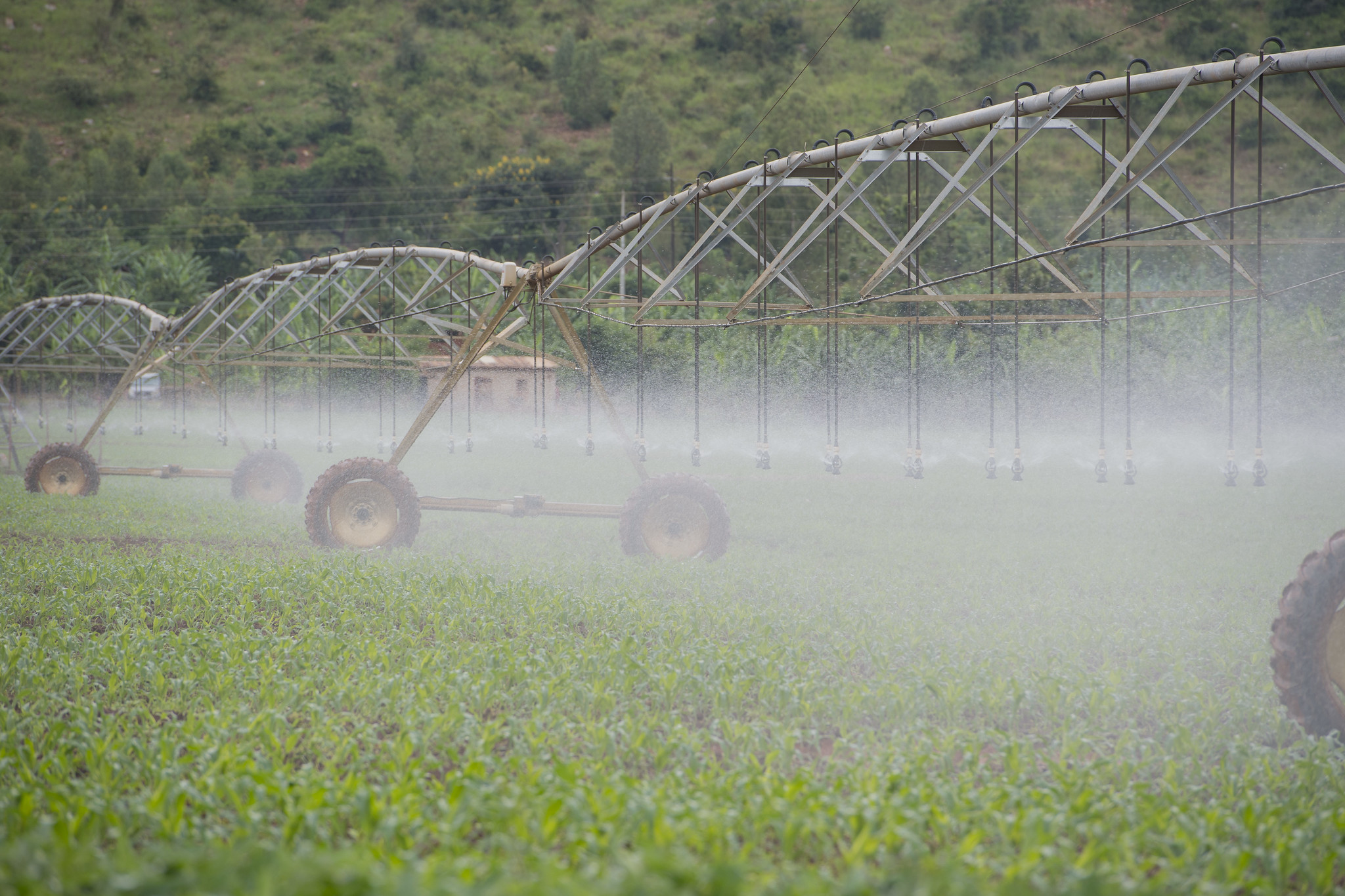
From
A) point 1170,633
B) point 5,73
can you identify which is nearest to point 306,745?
point 1170,633

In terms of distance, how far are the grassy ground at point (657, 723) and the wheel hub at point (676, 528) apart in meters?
0.55

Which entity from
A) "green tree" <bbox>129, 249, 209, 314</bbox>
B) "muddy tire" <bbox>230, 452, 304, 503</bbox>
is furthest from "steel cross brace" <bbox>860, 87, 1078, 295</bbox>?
"green tree" <bbox>129, 249, 209, 314</bbox>

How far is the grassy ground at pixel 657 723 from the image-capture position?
3557mm

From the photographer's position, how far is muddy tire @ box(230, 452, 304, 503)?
58.0 ft

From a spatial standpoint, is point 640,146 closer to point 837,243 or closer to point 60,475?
point 60,475

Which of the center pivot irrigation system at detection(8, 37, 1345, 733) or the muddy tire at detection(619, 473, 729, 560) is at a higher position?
the center pivot irrigation system at detection(8, 37, 1345, 733)

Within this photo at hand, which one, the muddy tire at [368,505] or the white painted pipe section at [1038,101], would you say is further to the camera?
the muddy tire at [368,505]

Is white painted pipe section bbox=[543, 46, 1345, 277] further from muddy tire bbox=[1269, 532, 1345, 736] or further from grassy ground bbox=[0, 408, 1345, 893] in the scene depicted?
grassy ground bbox=[0, 408, 1345, 893]

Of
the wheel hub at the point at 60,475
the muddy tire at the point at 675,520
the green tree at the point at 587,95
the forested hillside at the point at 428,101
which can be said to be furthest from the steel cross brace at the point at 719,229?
the green tree at the point at 587,95

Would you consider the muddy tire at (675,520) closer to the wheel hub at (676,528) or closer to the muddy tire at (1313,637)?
the wheel hub at (676,528)

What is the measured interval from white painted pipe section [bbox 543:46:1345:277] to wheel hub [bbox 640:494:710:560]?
3.26 metres

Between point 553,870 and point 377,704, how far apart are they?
2.95 m

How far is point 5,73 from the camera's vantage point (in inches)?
3255

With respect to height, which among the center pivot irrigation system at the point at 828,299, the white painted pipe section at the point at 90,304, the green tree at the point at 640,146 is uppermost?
the green tree at the point at 640,146
